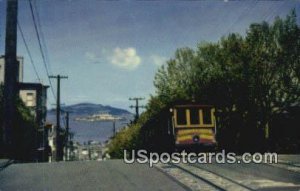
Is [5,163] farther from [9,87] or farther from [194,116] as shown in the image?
[194,116]

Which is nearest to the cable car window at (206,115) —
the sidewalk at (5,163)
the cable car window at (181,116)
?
the cable car window at (181,116)

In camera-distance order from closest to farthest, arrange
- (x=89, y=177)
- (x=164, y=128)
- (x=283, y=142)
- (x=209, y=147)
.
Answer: (x=89, y=177), (x=209, y=147), (x=164, y=128), (x=283, y=142)

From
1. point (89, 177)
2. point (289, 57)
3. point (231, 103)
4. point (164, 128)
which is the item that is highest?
point (289, 57)

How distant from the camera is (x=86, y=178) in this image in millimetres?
14438

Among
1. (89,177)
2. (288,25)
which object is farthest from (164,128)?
(288,25)

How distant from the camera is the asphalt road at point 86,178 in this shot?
12.8 metres

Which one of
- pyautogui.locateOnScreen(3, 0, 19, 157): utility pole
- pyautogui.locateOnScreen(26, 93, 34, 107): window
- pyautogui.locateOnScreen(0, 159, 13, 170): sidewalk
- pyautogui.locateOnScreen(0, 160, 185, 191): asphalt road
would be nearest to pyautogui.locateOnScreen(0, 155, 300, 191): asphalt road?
pyautogui.locateOnScreen(0, 160, 185, 191): asphalt road

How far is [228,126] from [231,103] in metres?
A: 2.02

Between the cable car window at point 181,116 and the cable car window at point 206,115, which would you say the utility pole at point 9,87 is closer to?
the cable car window at point 181,116

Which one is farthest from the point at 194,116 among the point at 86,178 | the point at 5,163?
the point at 86,178

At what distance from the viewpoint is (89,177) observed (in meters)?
14.7

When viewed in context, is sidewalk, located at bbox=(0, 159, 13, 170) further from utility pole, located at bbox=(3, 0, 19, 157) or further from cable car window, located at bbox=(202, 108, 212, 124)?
cable car window, located at bbox=(202, 108, 212, 124)

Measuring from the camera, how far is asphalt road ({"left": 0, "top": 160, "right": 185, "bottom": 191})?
1276cm

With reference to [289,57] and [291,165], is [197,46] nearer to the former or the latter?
[289,57]
